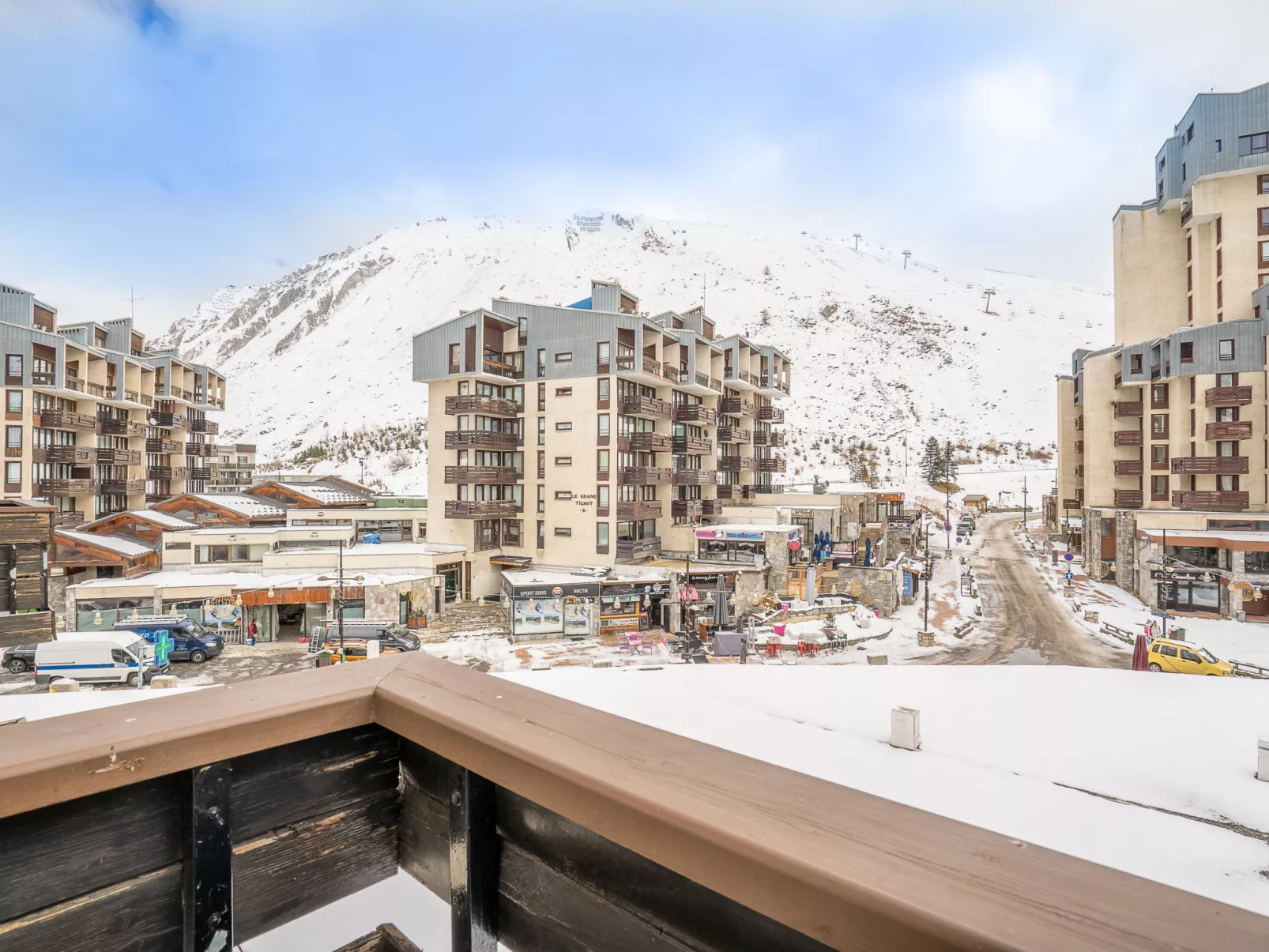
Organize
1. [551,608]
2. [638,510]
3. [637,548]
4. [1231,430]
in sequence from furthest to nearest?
[1231,430] < [638,510] < [637,548] < [551,608]

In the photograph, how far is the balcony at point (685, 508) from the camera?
109 feet

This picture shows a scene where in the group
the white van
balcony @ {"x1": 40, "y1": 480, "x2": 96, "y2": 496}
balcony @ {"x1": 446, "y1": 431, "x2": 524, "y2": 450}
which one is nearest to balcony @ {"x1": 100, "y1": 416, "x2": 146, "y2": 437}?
balcony @ {"x1": 40, "y1": 480, "x2": 96, "y2": 496}

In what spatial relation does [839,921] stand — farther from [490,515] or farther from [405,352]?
[405,352]

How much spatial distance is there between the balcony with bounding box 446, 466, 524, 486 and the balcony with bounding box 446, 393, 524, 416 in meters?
2.56

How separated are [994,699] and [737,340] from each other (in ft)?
110

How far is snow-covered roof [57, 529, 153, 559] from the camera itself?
27938mm

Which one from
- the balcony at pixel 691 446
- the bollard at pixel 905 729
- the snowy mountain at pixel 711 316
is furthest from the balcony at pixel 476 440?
the snowy mountain at pixel 711 316

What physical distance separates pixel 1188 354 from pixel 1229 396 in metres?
3.26

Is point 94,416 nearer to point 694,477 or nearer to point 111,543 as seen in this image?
point 111,543

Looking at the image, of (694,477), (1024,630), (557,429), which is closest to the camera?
(1024,630)

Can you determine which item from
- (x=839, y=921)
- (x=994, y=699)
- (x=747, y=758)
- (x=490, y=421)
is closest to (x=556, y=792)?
(x=747, y=758)

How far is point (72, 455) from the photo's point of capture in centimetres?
3497

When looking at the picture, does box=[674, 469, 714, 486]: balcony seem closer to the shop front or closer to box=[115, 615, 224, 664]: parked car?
the shop front

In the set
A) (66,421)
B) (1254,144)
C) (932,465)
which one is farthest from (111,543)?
(932,465)
